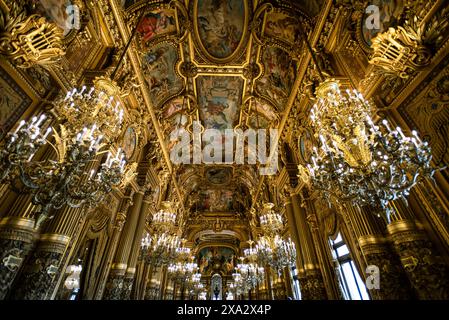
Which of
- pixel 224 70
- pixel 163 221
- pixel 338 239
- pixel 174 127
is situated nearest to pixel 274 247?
pixel 338 239

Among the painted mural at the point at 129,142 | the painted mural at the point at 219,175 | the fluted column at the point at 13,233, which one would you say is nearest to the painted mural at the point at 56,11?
the fluted column at the point at 13,233

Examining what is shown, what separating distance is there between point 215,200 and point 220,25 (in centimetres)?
1546

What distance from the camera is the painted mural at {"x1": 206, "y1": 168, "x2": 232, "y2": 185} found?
1840cm

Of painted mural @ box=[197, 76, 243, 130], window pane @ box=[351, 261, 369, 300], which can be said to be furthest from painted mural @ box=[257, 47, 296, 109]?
window pane @ box=[351, 261, 369, 300]

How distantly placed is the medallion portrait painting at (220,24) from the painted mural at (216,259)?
23312 mm

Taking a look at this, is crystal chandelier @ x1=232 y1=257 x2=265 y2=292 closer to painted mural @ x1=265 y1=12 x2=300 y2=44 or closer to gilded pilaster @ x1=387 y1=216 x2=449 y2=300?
gilded pilaster @ x1=387 y1=216 x2=449 y2=300

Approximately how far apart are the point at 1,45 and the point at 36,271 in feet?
13.6

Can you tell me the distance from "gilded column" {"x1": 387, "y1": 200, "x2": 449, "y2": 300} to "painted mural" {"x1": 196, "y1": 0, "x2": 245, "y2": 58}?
8.57 meters

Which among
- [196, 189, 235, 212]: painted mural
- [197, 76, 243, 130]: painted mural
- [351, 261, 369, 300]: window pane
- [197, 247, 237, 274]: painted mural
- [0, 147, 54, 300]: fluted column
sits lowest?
[351, 261, 369, 300]: window pane

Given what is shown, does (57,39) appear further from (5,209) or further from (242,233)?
(242,233)

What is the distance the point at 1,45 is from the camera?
11.7 feet
